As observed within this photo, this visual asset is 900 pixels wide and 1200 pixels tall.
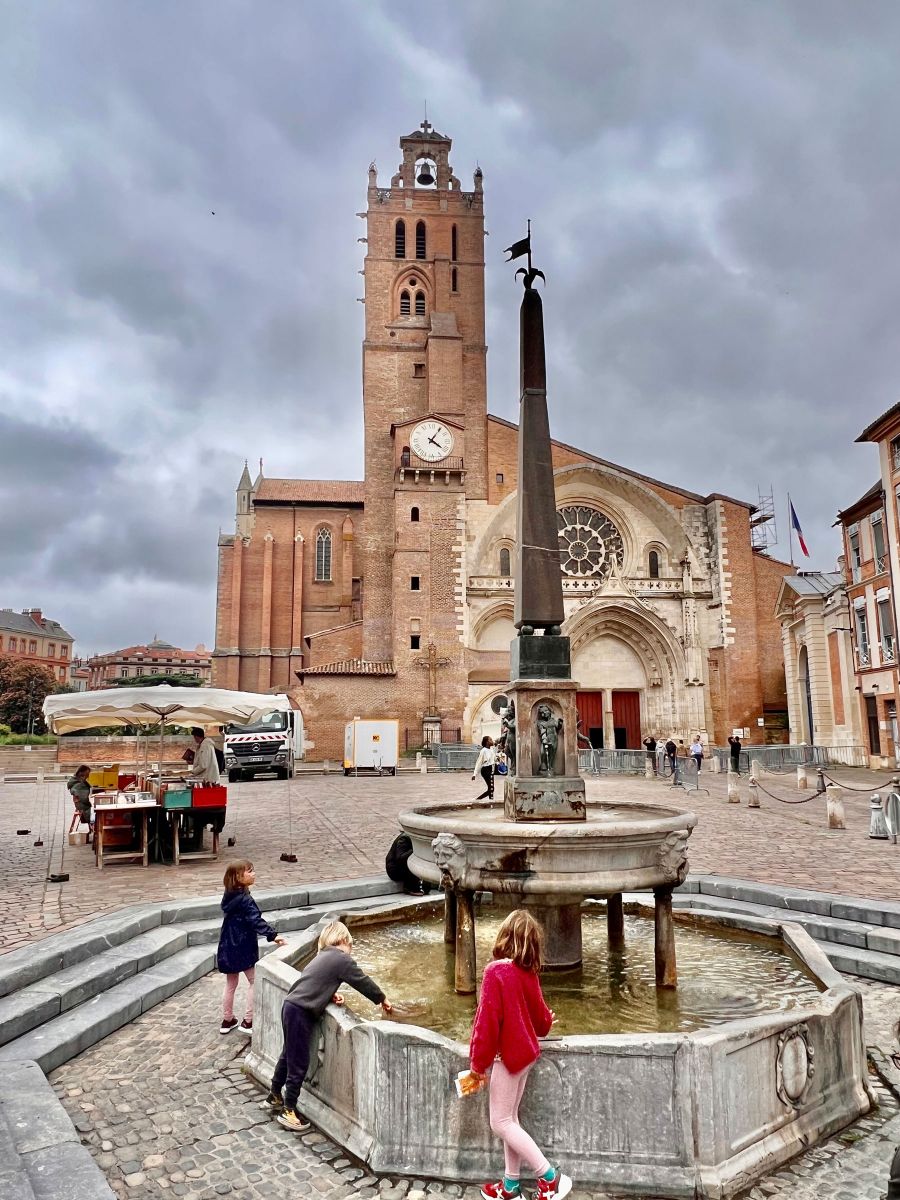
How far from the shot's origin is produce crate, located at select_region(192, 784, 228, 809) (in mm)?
10805

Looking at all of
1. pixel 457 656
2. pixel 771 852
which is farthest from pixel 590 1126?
pixel 457 656

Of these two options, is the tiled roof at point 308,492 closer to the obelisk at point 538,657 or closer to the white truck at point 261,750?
the white truck at point 261,750

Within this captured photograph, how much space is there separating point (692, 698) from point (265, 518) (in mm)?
28694

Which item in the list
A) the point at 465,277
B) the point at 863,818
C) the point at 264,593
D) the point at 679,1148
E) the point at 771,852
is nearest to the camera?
the point at 679,1148

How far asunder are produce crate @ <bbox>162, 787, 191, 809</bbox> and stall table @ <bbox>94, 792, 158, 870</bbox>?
6.5 inches

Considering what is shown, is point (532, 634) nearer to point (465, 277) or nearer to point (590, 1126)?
point (590, 1126)

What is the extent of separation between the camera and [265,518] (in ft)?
163

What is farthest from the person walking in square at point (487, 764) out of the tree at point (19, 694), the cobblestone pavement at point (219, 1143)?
the tree at point (19, 694)

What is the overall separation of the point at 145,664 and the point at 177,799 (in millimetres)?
117685

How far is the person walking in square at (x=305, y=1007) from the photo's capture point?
3.93 meters

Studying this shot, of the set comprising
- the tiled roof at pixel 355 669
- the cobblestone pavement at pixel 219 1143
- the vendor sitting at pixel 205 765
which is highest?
the tiled roof at pixel 355 669

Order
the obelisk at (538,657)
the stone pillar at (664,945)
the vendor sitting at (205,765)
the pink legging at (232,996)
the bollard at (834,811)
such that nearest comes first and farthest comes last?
the pink legging at (232,996)
the stone pillar at (664,945)
the obelisk at (538,657)
the vendor sitting at (205,765)
the bollard at (834,811)

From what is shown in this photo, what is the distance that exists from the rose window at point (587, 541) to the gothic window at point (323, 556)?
18378mm

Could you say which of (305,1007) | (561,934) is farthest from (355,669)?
(305,1007)
